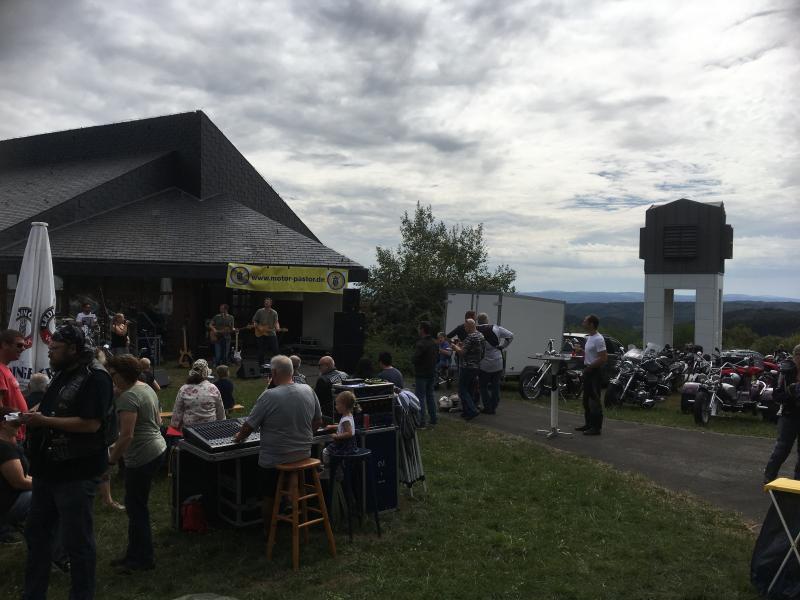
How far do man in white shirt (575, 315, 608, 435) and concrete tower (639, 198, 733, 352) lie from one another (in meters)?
12.2

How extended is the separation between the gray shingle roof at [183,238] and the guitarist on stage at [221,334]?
220 centimetres

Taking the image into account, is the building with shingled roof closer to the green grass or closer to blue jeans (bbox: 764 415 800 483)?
the green grass

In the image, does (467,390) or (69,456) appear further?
(467,390)

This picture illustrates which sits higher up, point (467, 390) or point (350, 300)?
point (350, 300)

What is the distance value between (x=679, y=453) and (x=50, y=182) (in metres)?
21.7

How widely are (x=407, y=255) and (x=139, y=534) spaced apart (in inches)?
782

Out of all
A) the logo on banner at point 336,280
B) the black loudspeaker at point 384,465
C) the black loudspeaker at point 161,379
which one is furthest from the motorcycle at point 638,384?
the black loudspeaker at point 161,379

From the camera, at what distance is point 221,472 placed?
594 cm

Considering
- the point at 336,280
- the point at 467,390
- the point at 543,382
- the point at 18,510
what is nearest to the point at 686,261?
the point at 543,382

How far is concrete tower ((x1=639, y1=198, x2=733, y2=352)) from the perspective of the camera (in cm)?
2066

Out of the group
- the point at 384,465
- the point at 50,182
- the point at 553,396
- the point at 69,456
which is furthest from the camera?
the point at 50,182

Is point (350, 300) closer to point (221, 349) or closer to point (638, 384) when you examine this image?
point (221, 349)

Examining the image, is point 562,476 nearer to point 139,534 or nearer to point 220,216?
point 139,534

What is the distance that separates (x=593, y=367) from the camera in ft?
31.7
